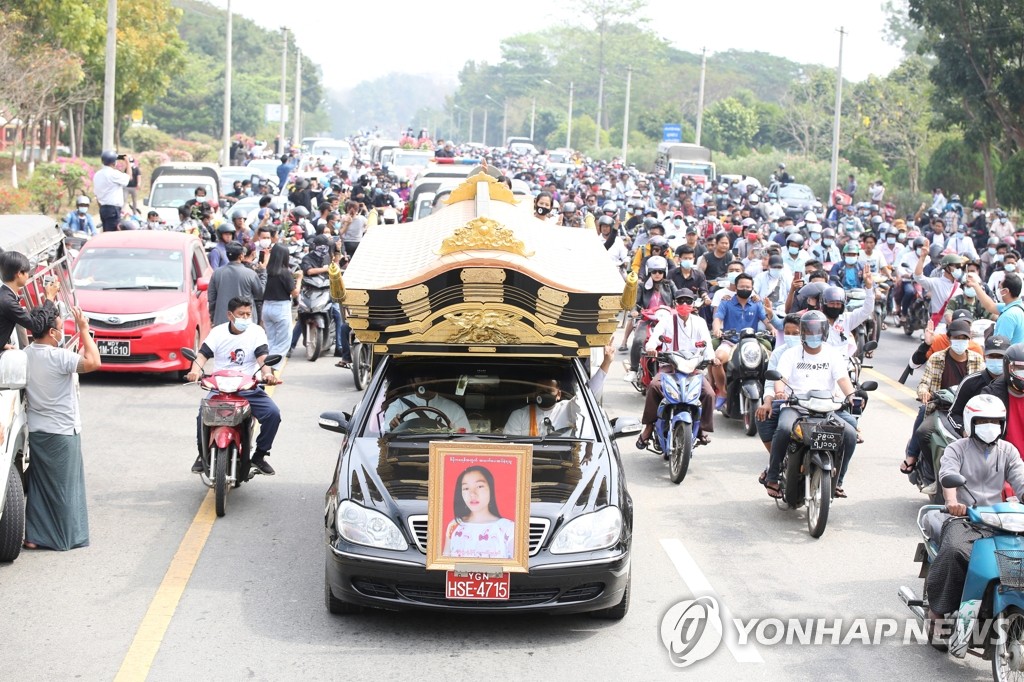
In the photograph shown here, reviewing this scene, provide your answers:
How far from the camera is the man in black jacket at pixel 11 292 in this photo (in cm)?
995

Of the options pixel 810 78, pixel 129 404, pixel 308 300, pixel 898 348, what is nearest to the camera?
pixel 129 404

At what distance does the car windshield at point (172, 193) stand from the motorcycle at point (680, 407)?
63.4ft

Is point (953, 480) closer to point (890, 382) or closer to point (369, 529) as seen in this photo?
point (369, 529)

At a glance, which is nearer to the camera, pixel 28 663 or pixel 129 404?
pixel 28 663

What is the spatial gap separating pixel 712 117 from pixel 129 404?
79369 mm

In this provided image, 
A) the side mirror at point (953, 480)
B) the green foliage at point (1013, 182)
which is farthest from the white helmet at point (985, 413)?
the green foliage at point (1013, 182)

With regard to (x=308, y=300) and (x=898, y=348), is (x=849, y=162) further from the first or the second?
(x=308, y=300)

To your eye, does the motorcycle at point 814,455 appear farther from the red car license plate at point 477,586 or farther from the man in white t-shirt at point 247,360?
the man in white t-shirt at point 247,360

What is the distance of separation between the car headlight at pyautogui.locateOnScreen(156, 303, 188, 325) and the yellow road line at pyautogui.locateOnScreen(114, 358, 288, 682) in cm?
553

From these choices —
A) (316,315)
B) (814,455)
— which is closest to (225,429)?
(814,455)

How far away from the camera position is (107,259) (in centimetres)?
1778

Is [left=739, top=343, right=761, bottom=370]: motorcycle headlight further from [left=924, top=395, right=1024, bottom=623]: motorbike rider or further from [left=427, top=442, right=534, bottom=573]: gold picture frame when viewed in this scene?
[left=427, top=442, right=534, bottom=573]: gold picture frame

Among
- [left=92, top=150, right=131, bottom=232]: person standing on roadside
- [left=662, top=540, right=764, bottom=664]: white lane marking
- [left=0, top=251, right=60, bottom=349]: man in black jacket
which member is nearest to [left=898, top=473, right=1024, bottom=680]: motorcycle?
[left=662, top=540, right=764, bottom=664]: white lane marking

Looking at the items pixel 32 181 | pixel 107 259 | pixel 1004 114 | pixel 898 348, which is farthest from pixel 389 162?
pixel 107 259
